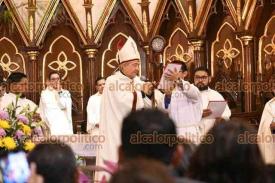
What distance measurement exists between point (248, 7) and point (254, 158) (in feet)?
27.8

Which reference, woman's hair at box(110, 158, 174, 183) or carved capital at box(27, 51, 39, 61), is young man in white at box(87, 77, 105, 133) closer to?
carved capital at box(27, 51, 39, 61)

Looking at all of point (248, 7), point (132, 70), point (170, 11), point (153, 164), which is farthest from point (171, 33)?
point (153, 164)

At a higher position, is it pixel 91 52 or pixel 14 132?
pixel 91 52

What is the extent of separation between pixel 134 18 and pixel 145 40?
0.46 meters

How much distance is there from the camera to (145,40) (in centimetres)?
1195

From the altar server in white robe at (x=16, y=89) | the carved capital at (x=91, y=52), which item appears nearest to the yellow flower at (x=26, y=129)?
the altar server in white robe at (x=16, y=89)

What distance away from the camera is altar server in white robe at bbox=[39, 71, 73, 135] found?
11.5 metres

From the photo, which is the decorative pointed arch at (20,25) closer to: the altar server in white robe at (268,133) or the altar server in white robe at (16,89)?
the altar server in white robe at (16,89)

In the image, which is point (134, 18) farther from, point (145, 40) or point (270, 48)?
point (270, 48)

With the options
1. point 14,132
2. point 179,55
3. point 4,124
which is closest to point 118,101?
point 14,132

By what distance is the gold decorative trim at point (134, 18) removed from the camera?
12.0 metres

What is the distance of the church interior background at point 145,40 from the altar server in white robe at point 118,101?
8.67 feet

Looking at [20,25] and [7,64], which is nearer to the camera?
[20,25]

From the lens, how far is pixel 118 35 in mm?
12562
